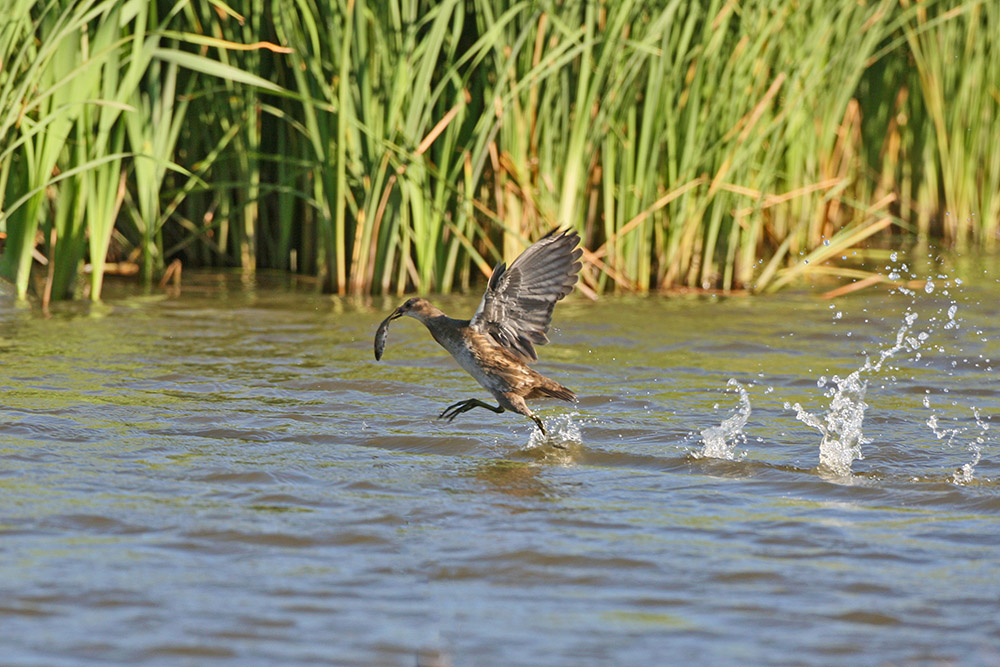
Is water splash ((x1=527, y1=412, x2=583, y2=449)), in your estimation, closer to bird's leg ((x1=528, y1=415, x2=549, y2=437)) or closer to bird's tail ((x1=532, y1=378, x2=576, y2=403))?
bird's leg ((x1=528, y1=415, x2=549, y2=437))

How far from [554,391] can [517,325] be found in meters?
0.29

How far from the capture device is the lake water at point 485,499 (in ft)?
9.11

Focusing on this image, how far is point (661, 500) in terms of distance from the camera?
3.82 metres

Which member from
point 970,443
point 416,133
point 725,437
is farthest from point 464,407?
point 416,133

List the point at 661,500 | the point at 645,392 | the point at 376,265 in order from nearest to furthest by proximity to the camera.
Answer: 1. the point at 661,500
2. the point at 645,392
3. the point at 376,265

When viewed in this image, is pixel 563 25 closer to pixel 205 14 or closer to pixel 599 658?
pixel 205 14

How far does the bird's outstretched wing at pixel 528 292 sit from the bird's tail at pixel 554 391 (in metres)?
0.15

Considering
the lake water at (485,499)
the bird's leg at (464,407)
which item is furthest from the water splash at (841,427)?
the bird's leg at (464,407)

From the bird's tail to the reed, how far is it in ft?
7.21

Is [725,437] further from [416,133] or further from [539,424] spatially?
[416,133]

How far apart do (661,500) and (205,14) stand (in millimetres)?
4214

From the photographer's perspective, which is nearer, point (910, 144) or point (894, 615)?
point (894, 615)

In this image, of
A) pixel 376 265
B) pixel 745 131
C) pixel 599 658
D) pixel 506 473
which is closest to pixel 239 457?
pixel 506 473

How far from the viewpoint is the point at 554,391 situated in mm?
4543
